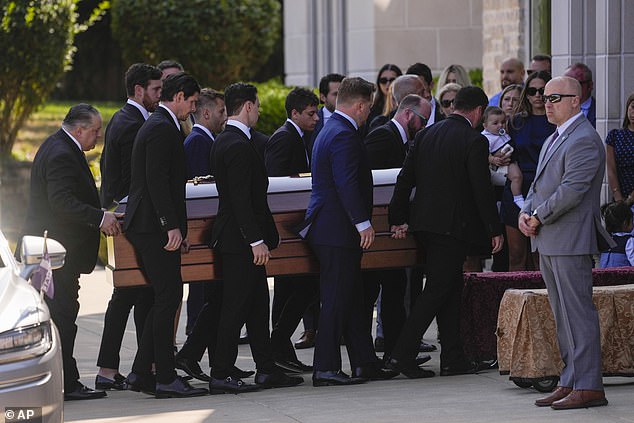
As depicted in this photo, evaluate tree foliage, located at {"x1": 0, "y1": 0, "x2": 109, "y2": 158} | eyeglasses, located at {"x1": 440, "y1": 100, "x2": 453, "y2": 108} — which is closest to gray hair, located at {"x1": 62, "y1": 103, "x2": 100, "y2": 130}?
eyeglasses, located at {"x1": 440, "y1": 100, "x2": 453, "y2": 108}

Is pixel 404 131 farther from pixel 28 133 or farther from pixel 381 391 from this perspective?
pixel 28 133

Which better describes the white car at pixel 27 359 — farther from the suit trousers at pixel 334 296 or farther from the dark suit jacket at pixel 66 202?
the suit trousers at pixel 334 296

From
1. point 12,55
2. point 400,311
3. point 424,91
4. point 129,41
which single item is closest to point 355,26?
point 12,55

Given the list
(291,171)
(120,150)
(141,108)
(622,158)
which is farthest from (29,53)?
(622,158)

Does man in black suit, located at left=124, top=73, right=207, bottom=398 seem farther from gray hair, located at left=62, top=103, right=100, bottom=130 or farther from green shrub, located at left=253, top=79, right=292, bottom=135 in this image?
green shrub, located at left=253, top=79, right=292, bottom=135

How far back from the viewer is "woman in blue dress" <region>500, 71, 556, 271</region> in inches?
411

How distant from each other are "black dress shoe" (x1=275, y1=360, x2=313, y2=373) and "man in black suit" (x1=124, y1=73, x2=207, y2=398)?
Result: 1.02m

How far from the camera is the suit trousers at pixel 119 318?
934 cm

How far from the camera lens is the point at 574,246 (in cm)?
797

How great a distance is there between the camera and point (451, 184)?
9188 mm

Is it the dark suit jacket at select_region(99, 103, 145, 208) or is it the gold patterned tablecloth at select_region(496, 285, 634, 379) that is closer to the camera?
the gold patterned tablecloth at select_region(496, 285, 634, 379)

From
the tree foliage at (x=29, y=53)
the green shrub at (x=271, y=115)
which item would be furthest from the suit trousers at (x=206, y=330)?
the tree foliage at (x=29, y=53)

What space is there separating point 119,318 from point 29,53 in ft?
37.9

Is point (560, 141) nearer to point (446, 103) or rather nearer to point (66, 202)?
point (66, 202)
